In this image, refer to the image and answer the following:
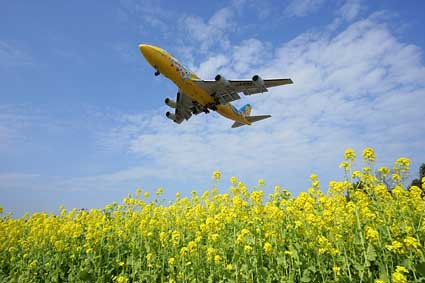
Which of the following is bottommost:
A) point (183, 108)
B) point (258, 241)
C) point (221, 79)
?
point (258, 241)

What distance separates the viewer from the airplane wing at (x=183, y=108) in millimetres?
26669

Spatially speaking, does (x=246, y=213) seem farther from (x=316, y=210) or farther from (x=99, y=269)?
(x=99, y=269)

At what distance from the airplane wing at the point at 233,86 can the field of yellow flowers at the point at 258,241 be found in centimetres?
1340

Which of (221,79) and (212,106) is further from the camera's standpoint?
(212,106)

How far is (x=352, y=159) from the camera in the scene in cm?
549

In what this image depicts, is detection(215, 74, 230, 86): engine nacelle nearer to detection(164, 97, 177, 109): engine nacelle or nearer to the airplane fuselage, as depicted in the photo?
the airplane fuselage

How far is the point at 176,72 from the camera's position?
22.2 meters

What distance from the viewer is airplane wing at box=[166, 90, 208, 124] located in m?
26.7

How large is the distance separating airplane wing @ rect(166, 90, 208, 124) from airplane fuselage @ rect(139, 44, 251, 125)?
172cm

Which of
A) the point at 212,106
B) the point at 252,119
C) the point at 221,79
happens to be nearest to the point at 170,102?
the point at 212,106

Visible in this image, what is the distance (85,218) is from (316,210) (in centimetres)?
854

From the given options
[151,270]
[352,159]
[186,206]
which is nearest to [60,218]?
[186,206]

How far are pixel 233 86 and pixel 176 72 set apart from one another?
4709mm

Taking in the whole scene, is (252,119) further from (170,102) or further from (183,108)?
(170,102)
